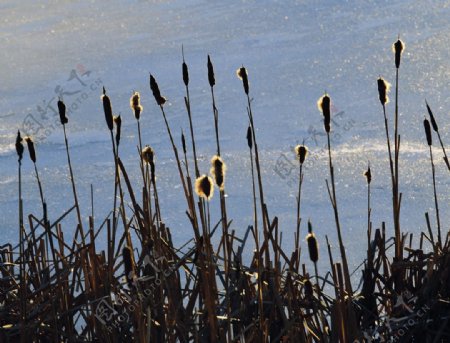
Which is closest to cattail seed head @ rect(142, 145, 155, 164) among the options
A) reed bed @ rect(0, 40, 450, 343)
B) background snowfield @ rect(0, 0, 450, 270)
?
reed bed @ rect(0, 40, 450, 343)

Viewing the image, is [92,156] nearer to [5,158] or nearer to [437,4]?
[5,158]

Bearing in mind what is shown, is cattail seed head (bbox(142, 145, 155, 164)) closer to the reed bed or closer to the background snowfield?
the reed bed

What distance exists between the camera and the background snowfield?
11.8ft

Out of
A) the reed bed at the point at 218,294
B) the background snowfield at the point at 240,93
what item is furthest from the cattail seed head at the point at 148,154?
the background snowfield at the point at 240,93

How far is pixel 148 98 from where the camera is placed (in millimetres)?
5246

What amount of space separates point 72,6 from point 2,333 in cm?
696

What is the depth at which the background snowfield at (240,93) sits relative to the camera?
360 cm

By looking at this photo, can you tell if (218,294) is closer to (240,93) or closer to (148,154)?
(148,154)

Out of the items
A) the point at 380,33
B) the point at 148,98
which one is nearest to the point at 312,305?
the point at 148,98

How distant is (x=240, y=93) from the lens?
16.8 feet

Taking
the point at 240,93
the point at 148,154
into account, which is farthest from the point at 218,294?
the point at 240,93

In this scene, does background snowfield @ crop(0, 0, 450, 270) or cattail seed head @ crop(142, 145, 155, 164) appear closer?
cattail seed head @ crop(142, 145, 155, 164)

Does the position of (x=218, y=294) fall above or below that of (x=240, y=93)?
below

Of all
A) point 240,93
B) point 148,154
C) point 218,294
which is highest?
point 240,93
